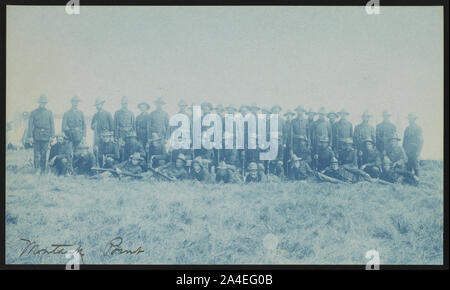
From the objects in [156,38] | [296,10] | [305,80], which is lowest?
[305,80]

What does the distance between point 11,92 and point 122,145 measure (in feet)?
5.72

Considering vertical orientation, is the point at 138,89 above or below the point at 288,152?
above

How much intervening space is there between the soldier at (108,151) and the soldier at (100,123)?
0.15 feet

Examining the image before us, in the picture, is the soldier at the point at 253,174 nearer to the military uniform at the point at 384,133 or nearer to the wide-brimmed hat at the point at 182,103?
the wide-brimmed hat at the point at 182,103

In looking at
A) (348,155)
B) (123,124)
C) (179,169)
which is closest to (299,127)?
(348,155)

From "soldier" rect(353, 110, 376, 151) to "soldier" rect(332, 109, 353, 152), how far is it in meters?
0.10

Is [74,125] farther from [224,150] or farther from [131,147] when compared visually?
[224,150]

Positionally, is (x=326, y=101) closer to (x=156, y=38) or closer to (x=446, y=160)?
(x=446, y=160)

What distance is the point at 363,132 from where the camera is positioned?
4.61 m

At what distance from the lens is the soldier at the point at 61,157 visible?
178 inches

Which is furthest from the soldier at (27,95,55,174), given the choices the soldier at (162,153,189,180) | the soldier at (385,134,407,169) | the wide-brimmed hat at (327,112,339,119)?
the soldier at (385,134,407,169)

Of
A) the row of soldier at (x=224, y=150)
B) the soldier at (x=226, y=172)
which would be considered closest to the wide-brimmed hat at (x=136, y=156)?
the row of soldier at (x=224, y=150)

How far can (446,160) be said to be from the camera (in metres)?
4.50

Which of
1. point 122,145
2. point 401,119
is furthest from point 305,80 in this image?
point 122,145
